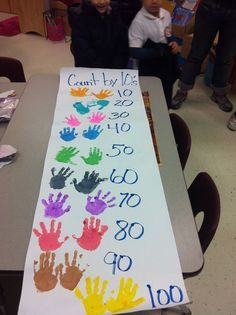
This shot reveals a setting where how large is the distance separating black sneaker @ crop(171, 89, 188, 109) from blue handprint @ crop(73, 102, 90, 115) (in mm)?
1340

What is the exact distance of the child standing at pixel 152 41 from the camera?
59.6 inches

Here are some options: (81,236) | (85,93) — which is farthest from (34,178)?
(85,93)

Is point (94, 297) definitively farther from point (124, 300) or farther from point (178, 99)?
point (178, 99)

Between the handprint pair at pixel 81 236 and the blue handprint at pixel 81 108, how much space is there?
0.49 metres

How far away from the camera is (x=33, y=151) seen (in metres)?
0.90

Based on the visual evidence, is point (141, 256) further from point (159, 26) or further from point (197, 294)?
point (159, 26)

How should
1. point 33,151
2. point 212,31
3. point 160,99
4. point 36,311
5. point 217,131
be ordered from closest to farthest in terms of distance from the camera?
1. point 36,311
2. point 33,151
3. point 160,99
4. point 212,31
5. point 217,131

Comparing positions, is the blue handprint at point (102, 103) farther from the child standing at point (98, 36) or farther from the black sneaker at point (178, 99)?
the black sneaker at point (178, 99)

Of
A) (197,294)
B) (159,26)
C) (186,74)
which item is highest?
(159,26)

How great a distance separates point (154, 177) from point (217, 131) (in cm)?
146

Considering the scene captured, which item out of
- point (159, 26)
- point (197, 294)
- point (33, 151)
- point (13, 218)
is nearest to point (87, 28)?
point (159, 26)

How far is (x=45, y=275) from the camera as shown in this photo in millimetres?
600

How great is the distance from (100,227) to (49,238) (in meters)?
0.12

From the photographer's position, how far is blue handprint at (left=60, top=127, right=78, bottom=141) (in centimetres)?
95
